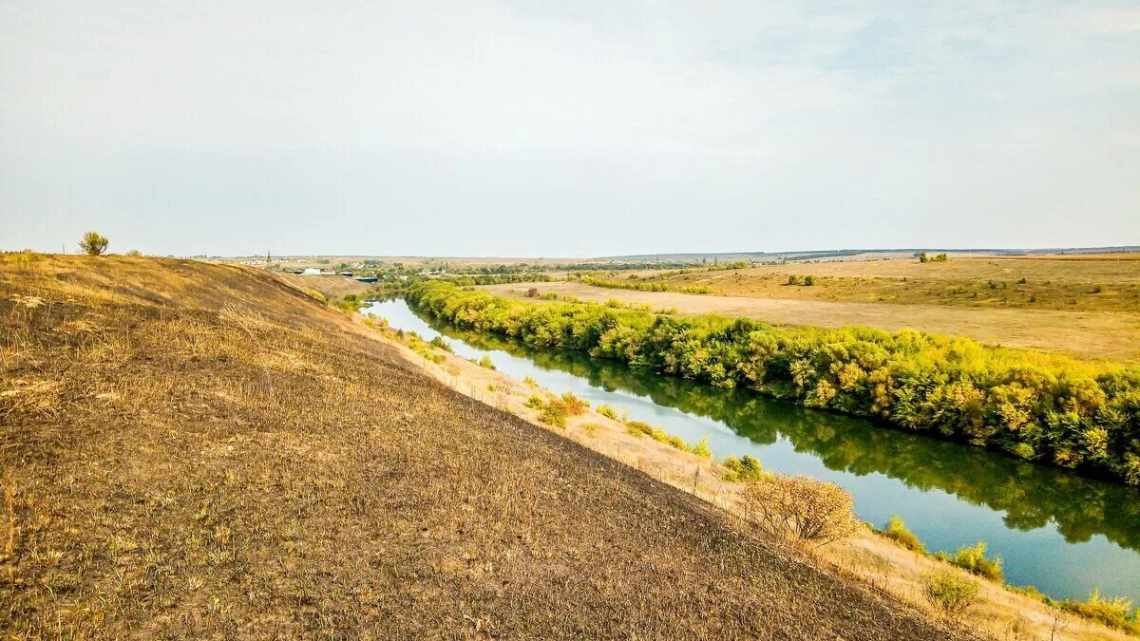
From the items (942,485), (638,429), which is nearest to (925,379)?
(942,485)

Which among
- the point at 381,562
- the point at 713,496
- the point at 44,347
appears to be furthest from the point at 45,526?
the point at 713,496

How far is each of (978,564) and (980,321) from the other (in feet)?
135

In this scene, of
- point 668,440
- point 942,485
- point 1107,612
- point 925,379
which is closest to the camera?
point 1107,612

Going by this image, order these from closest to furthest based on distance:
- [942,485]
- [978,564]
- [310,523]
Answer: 1. [310,523]
2. [978,564]
3. [942,485]

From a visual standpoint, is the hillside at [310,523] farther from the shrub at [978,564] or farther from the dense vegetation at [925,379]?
the dense vegetation at [925,379]

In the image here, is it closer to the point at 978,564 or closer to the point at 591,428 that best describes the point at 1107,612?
the point at 978,564

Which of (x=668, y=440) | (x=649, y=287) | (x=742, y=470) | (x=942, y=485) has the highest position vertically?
(x=649, y=287)

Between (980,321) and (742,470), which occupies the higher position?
(980,321)

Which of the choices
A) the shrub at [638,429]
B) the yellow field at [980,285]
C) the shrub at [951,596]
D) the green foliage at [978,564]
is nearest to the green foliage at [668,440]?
the shrub at [638,429]

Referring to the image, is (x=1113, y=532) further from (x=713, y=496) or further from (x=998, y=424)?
(x=713, y=496)

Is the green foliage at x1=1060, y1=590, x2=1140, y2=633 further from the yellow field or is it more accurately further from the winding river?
the yellow field

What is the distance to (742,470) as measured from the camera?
22.7 m

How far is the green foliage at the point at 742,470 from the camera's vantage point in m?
21.7

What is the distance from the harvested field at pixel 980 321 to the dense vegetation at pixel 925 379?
6011 mm
